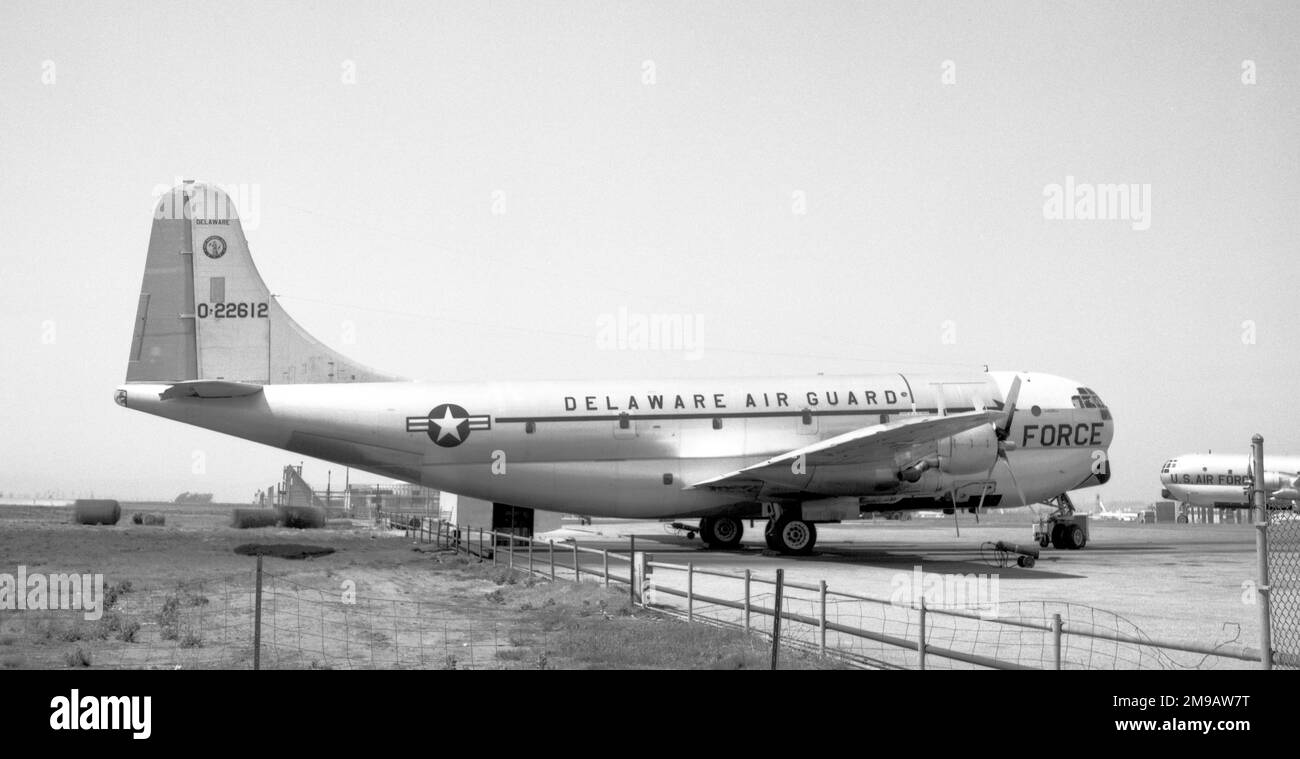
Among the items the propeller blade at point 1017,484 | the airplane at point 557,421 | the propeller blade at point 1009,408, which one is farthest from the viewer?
the propeller blade at point 1017,484

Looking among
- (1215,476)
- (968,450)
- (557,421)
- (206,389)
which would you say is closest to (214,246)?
(206,389)

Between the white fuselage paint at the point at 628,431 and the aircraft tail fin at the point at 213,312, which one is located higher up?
the aircraft tail fin at the point at 213,312

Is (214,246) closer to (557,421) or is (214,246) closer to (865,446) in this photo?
(557,421)

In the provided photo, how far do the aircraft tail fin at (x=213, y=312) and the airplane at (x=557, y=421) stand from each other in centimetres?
4

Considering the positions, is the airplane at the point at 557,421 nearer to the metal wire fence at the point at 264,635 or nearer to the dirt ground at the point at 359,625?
the dirt ground at the point at 359,625

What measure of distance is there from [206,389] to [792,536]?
1619 centimetres

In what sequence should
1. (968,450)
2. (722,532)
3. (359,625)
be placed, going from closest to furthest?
(359,625), (968,450), (722,532)

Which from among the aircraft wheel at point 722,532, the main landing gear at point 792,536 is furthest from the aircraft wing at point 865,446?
the aircraft wheel at point 722,532

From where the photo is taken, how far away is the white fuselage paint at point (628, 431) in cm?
2744

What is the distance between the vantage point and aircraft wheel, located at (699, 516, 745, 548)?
33469mm

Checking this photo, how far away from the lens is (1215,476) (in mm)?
73312

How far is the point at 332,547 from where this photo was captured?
3741 centimetres
